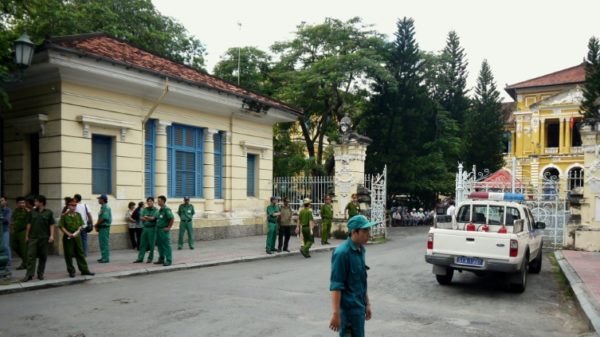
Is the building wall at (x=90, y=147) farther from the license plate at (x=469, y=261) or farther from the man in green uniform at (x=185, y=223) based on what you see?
the license plate at (x=469, y=261)

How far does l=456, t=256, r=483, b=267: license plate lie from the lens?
9.44 m

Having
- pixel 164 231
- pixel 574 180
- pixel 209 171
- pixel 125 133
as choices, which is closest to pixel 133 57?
pixel 125 133

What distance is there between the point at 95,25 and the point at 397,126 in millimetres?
17122

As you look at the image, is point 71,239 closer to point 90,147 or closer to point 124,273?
point 124,273

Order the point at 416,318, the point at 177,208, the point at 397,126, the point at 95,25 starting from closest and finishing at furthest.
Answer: the point at 416,318 < the point at 177,208 < the point at 95,25 < the point at 397,126

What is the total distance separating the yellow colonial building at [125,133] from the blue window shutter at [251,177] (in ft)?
2.08

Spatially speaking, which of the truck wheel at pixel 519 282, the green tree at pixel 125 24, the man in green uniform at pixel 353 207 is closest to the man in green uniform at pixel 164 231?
the man in green uniform at pixel 353 207

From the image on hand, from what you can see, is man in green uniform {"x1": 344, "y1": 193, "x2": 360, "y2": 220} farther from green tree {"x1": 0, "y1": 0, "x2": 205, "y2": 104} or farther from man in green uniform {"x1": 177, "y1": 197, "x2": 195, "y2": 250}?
green tree {"x1": 0, "y1": 0, "x2": 205, "y2": 104}

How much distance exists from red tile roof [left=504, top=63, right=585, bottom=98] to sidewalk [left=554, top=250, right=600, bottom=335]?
3693 cm

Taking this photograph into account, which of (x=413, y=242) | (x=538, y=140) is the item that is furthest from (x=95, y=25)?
(x=538, y=140)

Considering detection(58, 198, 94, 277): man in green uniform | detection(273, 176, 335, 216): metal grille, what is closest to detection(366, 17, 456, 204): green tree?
detection(273, 176, 335, 216): metal grille

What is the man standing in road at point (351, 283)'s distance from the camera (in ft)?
14.7

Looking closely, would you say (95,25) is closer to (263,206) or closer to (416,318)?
(263,206)

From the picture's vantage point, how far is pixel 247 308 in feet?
25.8
